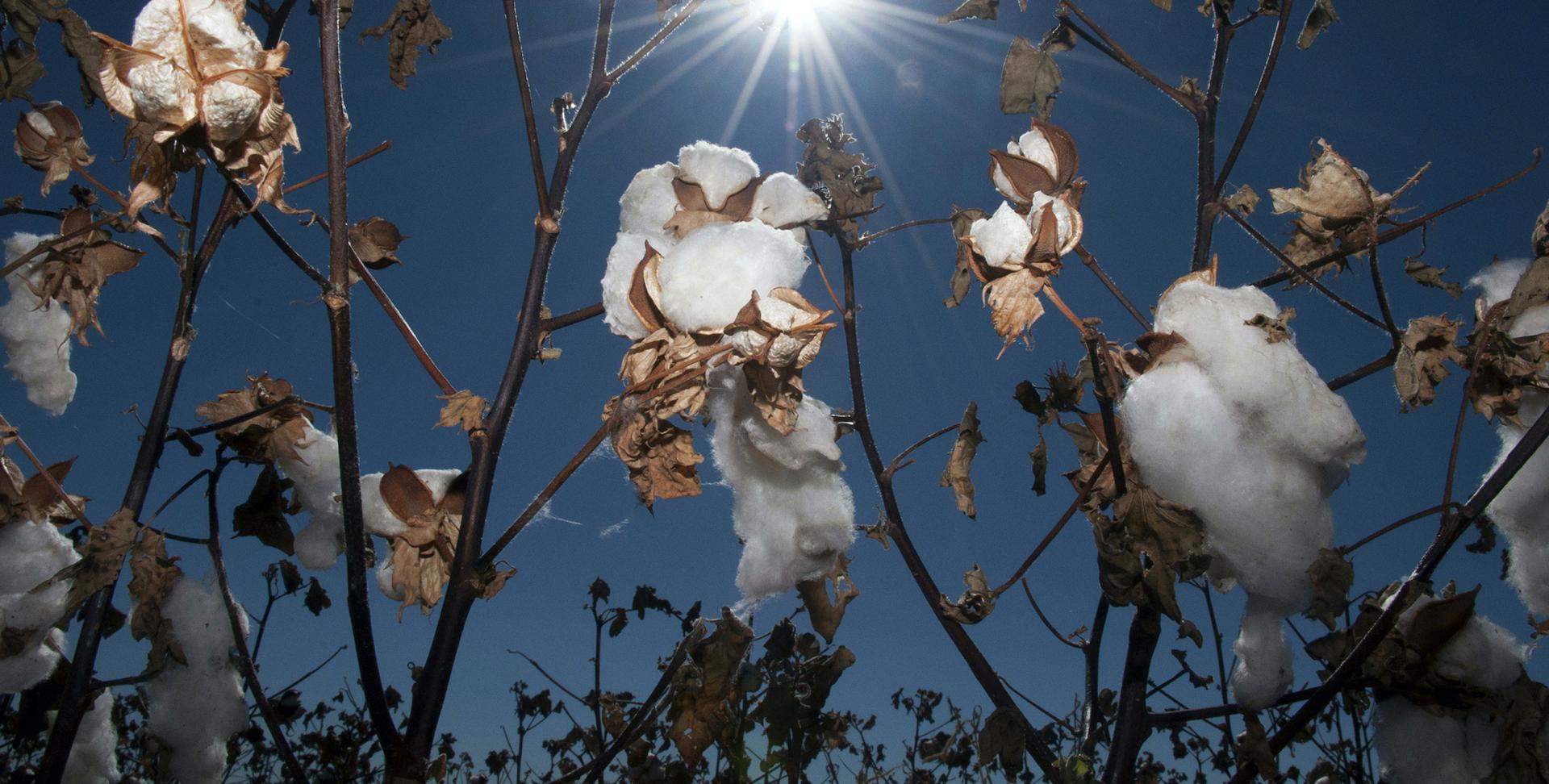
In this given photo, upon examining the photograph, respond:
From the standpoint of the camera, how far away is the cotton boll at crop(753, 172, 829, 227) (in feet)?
3.19

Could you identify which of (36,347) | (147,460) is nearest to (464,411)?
(147,460)

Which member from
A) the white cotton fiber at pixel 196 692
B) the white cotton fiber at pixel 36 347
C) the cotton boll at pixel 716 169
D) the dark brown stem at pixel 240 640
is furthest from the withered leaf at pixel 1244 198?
the white cotton fiber at pixel 36 347

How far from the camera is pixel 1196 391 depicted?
874mm

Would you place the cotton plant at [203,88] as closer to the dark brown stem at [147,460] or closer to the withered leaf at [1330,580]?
the dark brown stem at [147,460]

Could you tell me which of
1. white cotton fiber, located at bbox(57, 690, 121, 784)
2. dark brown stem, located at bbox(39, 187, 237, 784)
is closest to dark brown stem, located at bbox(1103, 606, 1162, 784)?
dark brown stem, located at bbox(39, 187, 237, 784)

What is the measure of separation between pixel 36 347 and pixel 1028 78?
6.06 feet

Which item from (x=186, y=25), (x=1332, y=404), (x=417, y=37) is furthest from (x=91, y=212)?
(x=1332, y=404)

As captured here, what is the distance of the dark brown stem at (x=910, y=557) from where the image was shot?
1.09 metres

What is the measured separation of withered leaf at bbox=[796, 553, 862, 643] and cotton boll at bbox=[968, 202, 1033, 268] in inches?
17.5

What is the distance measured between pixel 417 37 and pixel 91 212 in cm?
67

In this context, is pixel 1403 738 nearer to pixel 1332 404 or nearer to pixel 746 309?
pixel 1332 404

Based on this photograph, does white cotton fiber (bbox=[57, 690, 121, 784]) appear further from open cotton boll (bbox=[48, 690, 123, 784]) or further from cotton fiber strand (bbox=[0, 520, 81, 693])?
cotton fiber strand (bbox=[0, 520, 81, 693])

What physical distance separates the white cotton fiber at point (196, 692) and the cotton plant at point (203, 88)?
98cm

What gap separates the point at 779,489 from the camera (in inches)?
40.7
